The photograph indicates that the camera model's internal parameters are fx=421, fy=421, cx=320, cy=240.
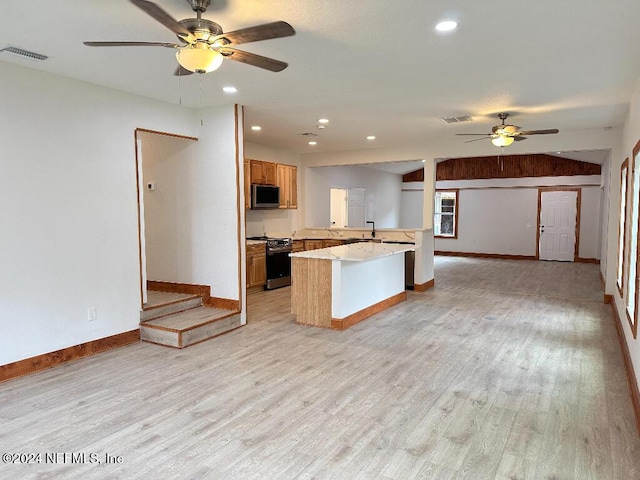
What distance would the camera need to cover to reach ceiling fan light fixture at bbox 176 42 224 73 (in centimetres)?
247

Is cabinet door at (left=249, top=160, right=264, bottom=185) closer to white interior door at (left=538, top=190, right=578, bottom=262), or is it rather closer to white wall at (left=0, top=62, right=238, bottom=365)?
white wall at (left=0, top=62, right=238, bottom=365)

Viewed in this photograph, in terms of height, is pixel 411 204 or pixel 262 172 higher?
pixel 262 172

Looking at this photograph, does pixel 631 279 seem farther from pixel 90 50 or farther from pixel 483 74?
pixel 90 50

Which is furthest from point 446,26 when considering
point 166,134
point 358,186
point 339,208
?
point 358,186

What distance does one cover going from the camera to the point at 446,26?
109 inches

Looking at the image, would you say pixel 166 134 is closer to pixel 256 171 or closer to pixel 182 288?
pixel 182 288

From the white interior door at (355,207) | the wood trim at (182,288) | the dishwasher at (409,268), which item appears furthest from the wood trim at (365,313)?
the white interior door at (355,207)

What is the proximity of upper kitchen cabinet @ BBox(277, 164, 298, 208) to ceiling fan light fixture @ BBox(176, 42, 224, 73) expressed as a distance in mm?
5539

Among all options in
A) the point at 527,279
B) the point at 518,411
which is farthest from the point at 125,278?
the point at 527,279

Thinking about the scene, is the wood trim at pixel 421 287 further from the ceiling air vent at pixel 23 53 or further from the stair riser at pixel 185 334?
the ceiling air vent at pixel 23 53

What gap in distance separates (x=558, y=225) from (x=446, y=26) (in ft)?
34.8

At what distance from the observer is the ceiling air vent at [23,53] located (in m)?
3.21

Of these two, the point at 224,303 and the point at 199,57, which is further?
the point at 224,303

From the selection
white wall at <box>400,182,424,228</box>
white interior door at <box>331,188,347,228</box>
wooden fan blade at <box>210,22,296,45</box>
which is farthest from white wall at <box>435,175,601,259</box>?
wooden fan blade at <box>210,22,296,45</box>
